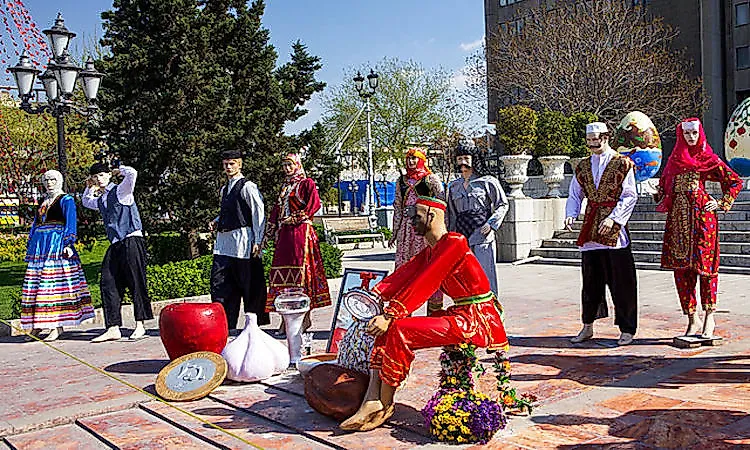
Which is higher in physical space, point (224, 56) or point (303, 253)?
point (224, 56)

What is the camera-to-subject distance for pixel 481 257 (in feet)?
24.1

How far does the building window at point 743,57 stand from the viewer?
1547 inches

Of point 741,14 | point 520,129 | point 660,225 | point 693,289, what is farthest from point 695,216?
point 741,14

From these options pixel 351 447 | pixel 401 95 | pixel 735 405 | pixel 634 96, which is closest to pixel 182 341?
pixel 351 447

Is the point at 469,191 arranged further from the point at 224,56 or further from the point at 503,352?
the point at 224,56

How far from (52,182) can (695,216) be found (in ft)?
21.8

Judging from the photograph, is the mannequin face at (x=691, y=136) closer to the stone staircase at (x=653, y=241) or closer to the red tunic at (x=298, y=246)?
the red tunic at (x=298, y=246)

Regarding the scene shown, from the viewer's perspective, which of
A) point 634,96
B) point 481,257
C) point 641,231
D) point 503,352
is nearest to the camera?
point 503,352

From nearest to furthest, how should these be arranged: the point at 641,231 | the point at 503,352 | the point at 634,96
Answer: the point at 503,352 → the point at 641,231 → the point at 634,96

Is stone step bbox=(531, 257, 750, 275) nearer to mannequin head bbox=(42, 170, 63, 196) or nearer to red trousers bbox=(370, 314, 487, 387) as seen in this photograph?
red trousers bbox=(370, 314, 487, 387)

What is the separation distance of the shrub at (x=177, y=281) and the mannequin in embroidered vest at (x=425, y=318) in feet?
20.9

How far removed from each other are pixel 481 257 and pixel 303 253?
5.97 feet

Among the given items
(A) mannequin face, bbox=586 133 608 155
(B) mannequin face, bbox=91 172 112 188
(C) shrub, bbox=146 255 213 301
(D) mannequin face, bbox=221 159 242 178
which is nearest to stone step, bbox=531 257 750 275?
(A) mannequin face, bbox=586 133 608 155

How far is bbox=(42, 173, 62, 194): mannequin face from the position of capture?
8.26 m
